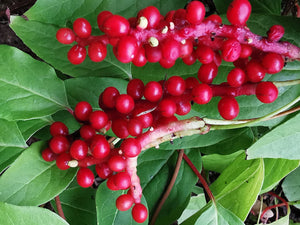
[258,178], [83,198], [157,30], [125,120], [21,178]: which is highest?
[157,30]

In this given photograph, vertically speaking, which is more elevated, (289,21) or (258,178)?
(289,21)

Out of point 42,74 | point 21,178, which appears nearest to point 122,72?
point 42,74

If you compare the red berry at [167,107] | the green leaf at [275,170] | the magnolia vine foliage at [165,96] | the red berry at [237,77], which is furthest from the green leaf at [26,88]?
the green leaf at [275,170]

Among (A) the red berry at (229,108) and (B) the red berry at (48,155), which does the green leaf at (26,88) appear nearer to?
(B) the red berry at (48,155)

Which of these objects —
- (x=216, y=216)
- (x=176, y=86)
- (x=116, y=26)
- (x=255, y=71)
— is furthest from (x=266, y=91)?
(x=216, y=216)

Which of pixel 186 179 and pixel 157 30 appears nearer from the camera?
pixel 157 30

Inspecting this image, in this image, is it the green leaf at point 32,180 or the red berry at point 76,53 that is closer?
the red berry at point 76,53

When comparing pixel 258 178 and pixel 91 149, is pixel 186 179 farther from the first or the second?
pixel 91 149

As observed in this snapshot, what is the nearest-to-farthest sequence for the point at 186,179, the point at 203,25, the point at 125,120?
the point at 203,25 < the point at 125,120 < the point at 186,179
